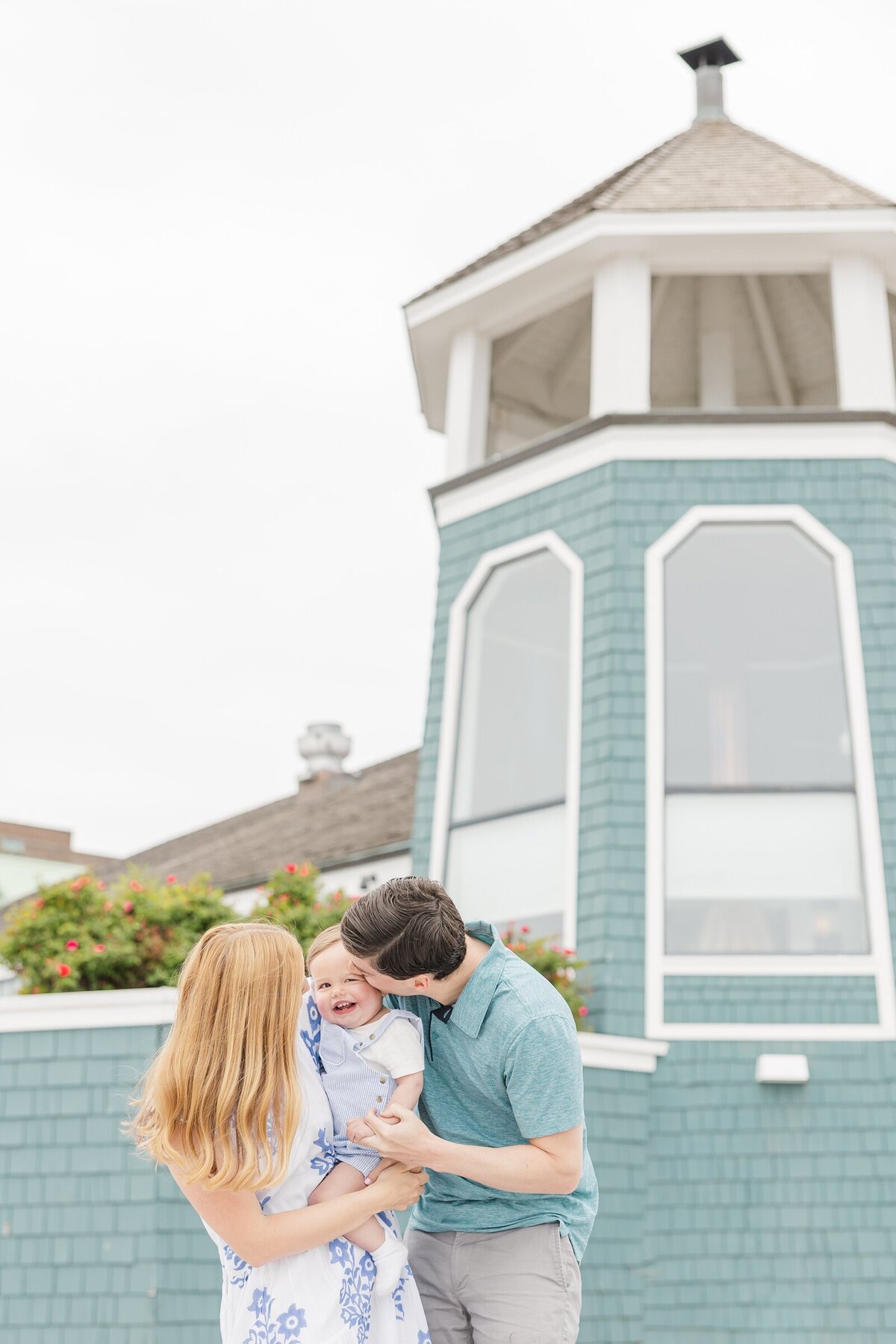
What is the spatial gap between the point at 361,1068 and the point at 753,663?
6.34 m

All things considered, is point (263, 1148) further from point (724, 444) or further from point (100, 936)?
point (724, 444)

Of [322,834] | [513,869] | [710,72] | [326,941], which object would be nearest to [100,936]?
[513,869]

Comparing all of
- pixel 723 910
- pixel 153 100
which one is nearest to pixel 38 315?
pixel 153 100

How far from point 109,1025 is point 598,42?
1177 centimetres

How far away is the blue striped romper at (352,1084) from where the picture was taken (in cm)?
295

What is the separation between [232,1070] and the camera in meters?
2.70

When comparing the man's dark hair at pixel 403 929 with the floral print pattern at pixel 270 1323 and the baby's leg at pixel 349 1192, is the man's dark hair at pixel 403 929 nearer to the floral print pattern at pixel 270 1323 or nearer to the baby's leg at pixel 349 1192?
the baby's leg at pixel 349 1192

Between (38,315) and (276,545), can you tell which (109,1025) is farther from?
(276,545)

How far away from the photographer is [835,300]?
9.63 m

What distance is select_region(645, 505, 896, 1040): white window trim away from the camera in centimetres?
800

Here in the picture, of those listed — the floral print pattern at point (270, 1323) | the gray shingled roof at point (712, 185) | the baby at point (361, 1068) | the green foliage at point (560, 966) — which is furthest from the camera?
the gray shingled roof at point (712, 185)

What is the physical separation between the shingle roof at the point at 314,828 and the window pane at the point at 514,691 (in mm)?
2569

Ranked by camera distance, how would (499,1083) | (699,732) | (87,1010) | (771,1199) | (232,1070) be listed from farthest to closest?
1. (699,732)
2. (771,1199)
3. (87,1010)
4. (499,1083)
5. (232,1070)

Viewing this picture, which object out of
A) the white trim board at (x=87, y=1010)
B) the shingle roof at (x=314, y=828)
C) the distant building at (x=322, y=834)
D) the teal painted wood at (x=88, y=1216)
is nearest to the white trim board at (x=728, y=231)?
the distant building at (x=322, y=834)
